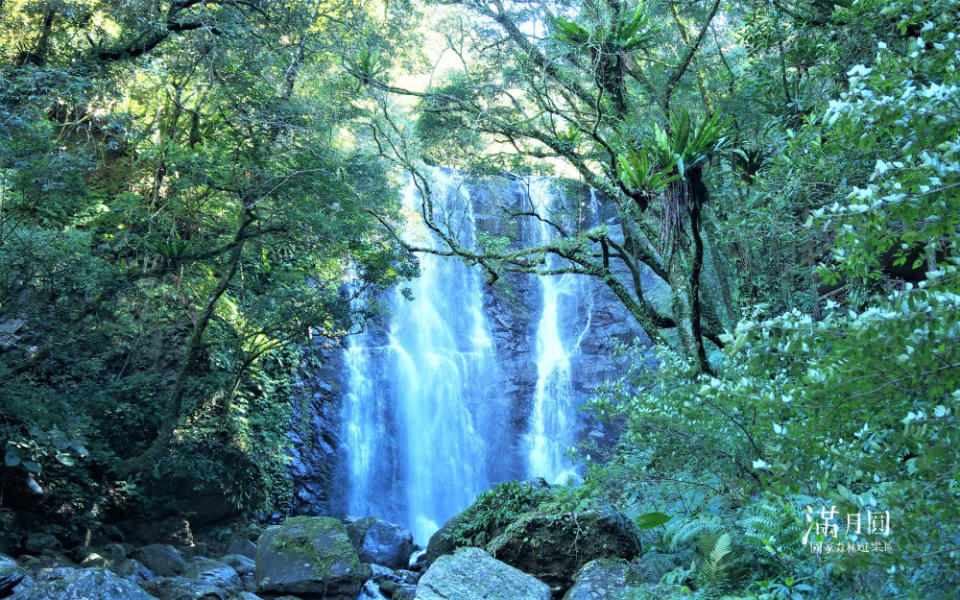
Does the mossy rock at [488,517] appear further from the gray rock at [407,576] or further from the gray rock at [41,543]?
the gray rock at [41,543]

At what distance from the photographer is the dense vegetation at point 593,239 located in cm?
241

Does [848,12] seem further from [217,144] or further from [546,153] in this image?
[217,144]

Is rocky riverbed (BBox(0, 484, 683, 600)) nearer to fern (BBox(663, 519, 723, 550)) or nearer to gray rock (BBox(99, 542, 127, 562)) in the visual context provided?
gray rock (BBox(99, 542, 127, 562))

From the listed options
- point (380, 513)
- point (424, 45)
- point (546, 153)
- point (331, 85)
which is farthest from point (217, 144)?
point (380, 513)

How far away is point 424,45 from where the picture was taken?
37.3 ft

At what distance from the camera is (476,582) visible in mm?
5770

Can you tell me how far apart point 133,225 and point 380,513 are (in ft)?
27.3

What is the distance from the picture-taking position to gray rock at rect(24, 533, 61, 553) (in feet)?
25.8

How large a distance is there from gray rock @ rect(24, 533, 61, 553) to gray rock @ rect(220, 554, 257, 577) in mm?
2233

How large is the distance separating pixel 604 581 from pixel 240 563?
644 cm

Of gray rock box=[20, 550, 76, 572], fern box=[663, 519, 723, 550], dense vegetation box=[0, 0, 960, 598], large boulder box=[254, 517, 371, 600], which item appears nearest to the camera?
dense vegetation box=[0, 0, 960, 598]

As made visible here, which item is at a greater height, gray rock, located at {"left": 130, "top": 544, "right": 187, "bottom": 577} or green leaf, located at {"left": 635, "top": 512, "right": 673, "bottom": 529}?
green leaf, located at {"left": 635, "top": 512, "right": 673, "bottom": 529}

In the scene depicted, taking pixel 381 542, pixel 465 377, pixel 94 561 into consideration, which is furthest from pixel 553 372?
pixel 94 561

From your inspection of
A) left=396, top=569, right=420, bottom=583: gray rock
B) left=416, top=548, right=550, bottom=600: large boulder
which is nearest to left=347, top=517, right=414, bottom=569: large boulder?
left=396, top=569, right=420, bottom=583: gray rock
